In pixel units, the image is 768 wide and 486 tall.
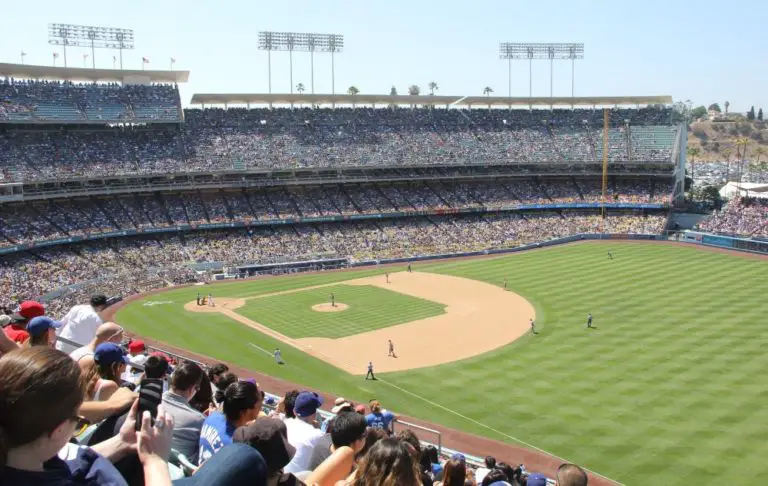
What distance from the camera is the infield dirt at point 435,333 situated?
121ft

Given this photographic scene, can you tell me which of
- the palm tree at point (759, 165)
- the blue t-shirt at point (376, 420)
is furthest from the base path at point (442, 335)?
the palm tree at point (759, 165)

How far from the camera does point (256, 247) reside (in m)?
68.6

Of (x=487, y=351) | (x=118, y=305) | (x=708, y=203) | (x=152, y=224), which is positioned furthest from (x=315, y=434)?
(x=708, y=203)

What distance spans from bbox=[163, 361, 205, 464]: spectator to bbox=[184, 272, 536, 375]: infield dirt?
91.8ft

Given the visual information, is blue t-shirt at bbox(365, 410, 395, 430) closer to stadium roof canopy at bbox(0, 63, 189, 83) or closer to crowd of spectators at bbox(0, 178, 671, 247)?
crowd of spectators at bbox(0, 178, 671, 247)

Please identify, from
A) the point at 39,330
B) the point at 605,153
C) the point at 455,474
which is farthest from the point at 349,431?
the point at 605,153

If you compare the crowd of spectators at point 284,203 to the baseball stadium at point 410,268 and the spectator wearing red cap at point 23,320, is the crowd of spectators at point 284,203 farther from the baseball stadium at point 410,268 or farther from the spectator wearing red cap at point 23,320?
the spectator wearing red cap at point 23,320

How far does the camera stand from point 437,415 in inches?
1128

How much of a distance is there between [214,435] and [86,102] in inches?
2923

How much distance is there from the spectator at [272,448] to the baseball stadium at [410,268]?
6.1 inches

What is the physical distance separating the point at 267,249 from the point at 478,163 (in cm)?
3319

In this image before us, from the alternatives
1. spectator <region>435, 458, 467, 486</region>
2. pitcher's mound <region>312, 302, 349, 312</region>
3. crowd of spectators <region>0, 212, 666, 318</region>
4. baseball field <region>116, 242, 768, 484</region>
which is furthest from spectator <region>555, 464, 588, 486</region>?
crowd of spectators <region>0, 212, 666, 318</region>

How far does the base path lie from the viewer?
3669 centimetres

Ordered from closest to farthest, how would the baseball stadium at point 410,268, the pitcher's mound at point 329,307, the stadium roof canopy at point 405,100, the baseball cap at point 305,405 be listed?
the baseball cap at point 305,405 < the baseball stadium at point 410,268 < the pitcher's mound at point 329,307 < the stadium roof canopy at point 405,100
